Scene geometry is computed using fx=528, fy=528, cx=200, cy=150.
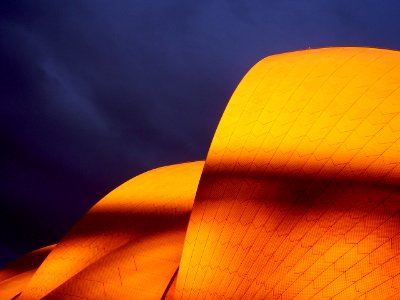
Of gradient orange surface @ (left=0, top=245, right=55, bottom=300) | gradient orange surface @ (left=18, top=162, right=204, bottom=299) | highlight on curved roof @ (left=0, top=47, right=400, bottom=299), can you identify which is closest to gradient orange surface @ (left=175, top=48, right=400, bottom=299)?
highlight on curved roof @ (left=0, top=47, right=400, bottom=299)

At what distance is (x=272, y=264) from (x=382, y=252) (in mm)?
2115

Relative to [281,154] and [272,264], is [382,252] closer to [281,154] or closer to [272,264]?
[272,264]

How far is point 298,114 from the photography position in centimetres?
1153

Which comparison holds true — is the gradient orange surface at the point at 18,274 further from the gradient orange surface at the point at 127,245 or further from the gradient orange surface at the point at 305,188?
the gradient orange surface at the point at 305,188

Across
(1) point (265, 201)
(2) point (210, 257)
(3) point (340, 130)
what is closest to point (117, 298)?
(2) point (210, 257)

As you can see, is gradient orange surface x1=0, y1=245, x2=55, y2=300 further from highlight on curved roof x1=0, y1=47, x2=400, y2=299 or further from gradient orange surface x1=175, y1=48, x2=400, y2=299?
gradient orange surface x1=175, y1=48, x2=400, y2=299

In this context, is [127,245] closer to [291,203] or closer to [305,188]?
[291,203]

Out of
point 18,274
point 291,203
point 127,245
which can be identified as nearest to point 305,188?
point 291,203

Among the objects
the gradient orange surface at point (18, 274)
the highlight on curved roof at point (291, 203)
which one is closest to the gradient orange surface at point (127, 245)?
the highlight on curved roof at point (291, 203)

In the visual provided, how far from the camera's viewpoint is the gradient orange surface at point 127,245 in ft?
42.4

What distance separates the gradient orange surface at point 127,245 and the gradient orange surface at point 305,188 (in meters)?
2.45

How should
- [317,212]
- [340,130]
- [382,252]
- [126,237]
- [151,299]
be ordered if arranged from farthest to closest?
[126,237], [151,299], [340,130], [317,212], [382,252]

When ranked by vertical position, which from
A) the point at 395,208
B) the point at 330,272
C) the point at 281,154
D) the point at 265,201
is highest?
the point at 281,154

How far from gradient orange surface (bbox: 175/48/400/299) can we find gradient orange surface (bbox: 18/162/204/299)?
96.3 inches
